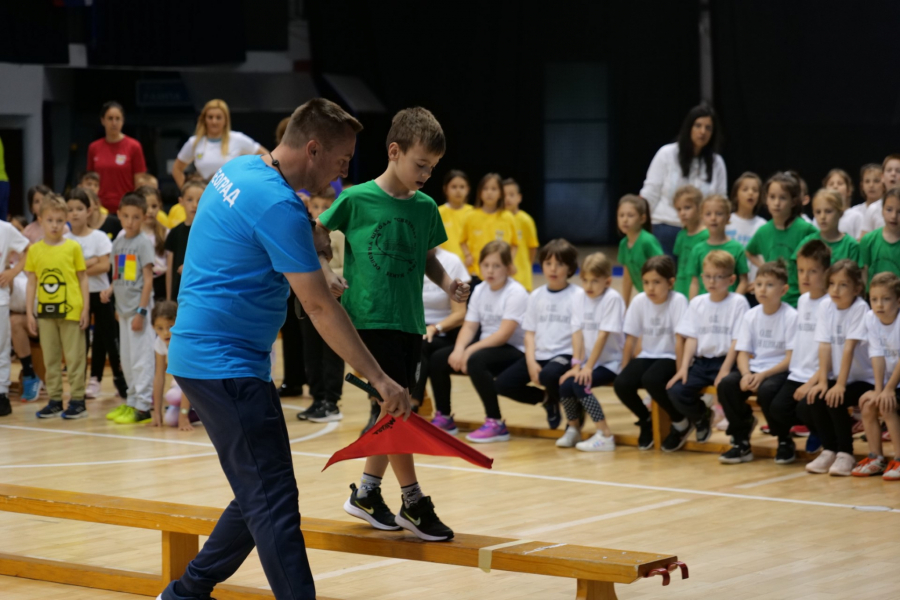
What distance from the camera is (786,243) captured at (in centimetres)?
831

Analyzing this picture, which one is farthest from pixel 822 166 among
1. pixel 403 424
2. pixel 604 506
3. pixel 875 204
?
pixel 403 424

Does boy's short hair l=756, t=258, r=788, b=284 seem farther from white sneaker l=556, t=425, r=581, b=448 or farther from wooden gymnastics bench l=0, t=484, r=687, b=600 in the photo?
wooden gymnastics bench l=0, t=484, r=687, b=600

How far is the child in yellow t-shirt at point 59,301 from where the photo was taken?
884cm

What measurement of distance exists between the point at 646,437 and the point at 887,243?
6.35 ft

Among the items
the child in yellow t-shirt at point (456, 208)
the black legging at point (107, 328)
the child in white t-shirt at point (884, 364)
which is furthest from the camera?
the child in yellow t-shirt at point (456, 208)

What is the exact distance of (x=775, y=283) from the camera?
23.9 feet

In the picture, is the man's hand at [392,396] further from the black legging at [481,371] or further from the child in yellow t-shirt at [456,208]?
the child in yellow t-shirt at [456,208]

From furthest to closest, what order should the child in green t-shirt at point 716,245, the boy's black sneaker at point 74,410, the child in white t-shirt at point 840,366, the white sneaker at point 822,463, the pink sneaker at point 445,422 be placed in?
the boy's black sneaker at point 74,410 → the pink sneaker at point 445,422 → the child in green t-shirt at point 716,245 → the white sneaker at point 822,463 → the child in white t-shirt at point 840,366

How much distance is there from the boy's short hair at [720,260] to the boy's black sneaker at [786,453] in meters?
1.14

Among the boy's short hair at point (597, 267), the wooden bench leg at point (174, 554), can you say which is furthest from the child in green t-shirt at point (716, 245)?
the wooden bench leg at point (174, 554)

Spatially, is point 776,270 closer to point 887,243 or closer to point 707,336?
point 707,336

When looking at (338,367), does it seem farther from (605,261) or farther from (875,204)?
(875,204)

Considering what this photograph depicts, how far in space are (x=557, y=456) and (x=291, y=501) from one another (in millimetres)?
4252

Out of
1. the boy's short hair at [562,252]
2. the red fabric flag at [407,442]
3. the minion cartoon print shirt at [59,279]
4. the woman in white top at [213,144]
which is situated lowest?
the red fabric flag at [407,442]
